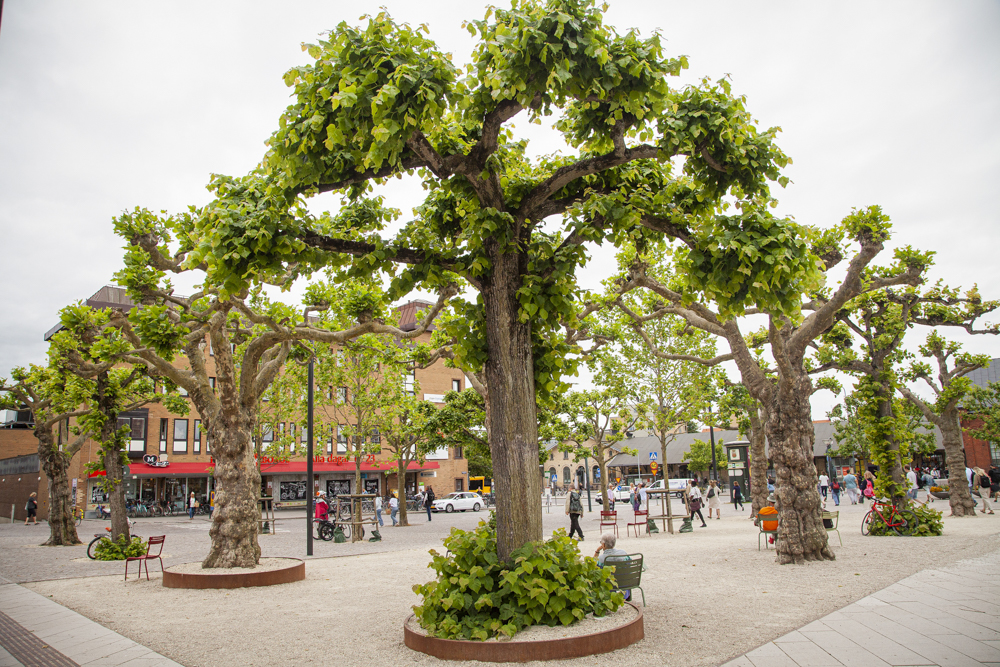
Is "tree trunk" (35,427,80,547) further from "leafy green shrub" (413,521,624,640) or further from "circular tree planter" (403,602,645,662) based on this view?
"circular tree planter" (403,602,645,662)

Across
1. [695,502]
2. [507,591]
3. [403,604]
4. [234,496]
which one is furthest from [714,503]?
[507,591]

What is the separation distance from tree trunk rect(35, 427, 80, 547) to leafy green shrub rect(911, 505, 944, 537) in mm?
25121

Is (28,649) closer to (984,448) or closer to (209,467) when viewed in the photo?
(209,467)

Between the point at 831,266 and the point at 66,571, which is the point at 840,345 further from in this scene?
the point at 66,571

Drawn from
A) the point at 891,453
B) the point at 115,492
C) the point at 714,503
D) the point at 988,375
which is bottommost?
the point at 714,503

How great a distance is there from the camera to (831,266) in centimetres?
1236

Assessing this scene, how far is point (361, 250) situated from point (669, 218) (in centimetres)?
371

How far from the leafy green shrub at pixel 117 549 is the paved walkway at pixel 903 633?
16.0 metres

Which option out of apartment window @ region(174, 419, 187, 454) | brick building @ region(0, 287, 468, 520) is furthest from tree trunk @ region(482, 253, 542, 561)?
apartment window @ region(174, 419, 187, 454)

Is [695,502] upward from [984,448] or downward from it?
downward

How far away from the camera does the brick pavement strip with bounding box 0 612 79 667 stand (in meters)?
6.61

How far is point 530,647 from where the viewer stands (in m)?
5.93

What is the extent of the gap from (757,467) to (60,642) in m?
22.6

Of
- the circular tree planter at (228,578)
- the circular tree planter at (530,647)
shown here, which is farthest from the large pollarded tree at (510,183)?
the circular tree planter at (228,578)
